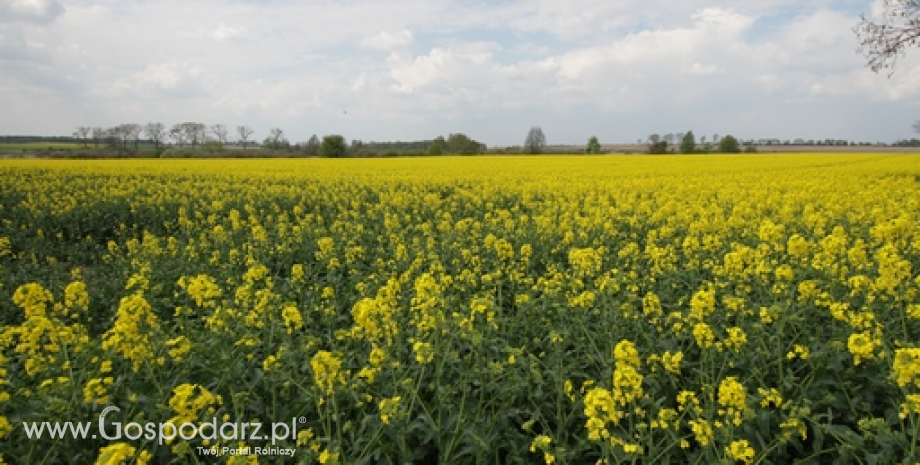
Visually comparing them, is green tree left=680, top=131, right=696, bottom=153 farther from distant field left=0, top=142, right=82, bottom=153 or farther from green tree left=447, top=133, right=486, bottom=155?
distant field left=0, top=142, right=82, bottom=153

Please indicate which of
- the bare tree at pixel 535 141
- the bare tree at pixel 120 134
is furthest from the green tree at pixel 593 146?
the bare tree at pixel 120 134

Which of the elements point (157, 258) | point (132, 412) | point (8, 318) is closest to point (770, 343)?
point (132, 412)

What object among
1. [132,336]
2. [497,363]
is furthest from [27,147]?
[497,363]

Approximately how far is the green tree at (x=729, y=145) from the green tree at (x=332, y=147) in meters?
41.7

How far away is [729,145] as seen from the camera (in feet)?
203

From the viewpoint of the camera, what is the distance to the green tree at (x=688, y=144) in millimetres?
63281

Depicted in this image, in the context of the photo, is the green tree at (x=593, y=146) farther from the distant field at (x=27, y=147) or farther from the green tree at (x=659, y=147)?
the distant field at (x=27, y=147)

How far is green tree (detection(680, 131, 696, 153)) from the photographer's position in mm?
63281

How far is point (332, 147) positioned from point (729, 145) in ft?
143

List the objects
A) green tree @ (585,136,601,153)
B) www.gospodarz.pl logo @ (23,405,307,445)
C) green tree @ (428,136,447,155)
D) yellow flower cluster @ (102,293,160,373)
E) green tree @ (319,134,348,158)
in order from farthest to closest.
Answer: green tree @ (585,136,601,153), green tree @ (428,136,447,155), green tree @ (319,134,348,158), yellow flower cluster @ (102,293,160,373), www.gospodarz.pl logo @ (23,405,307,445)

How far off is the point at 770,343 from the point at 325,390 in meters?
3.11

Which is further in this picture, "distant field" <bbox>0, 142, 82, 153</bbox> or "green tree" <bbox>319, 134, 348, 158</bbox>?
"distant field" <bbox>0, 142, 82, 153</bbox>

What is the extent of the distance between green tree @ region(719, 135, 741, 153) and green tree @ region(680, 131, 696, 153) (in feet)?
9.61

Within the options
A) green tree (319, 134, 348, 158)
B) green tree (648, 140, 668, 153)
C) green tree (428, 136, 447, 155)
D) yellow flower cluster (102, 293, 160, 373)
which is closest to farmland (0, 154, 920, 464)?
yellow flower cluster (102, 293, 160, 373)
